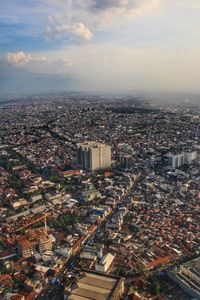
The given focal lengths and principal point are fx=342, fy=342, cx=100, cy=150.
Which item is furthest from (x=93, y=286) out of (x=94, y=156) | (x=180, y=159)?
(x=180, y=159)

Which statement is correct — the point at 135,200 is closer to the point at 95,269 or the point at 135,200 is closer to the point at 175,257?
the point at 175,257

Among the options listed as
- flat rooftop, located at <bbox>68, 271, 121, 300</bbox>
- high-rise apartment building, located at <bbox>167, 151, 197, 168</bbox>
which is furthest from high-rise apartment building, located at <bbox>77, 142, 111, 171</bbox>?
flat rooftop, located at <bbox>68, 271, 121, 300</bbox>

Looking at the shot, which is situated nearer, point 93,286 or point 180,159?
point 93,286

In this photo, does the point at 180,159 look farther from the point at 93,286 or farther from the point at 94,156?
the point at 93,286

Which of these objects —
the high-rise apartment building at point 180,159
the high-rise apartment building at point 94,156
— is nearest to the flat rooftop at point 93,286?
the high-rise apartment building at point 94,156

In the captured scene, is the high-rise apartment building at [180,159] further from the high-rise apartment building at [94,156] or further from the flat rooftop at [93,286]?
the flat rooftop at [93,286]

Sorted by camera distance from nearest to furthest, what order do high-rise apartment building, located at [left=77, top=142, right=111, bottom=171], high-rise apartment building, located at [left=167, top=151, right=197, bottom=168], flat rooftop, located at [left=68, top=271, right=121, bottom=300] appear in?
flat rooftop, located at [left=68, top=271, right=121, bottom=300] < high-rise apartment building, located at [left=77, top=142, right=111, bottom=171] < high-rise apartment building, located at [left=167, top=151, right=197, bottom=168]

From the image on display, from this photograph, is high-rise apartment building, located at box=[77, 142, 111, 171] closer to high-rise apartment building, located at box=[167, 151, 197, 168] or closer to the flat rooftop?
high-rise apartment building, located at box=[167, 151, 197, 168]

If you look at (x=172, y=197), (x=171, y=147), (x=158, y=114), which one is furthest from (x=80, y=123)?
(x=172, y=197)
